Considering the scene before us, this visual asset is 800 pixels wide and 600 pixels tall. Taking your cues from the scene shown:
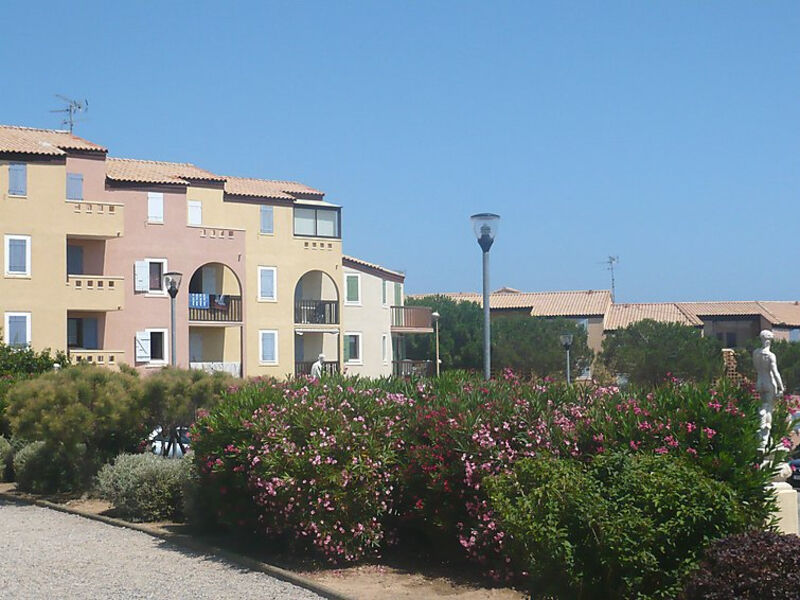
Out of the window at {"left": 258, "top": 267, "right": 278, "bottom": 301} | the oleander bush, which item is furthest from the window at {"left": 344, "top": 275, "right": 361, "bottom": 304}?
the oleander bush

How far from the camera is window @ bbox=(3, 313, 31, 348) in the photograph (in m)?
36.8

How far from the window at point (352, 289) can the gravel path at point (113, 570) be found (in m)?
38.8

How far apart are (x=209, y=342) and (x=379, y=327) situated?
36.5 feet

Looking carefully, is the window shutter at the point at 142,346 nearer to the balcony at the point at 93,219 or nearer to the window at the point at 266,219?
the balcony at the point at 93,219

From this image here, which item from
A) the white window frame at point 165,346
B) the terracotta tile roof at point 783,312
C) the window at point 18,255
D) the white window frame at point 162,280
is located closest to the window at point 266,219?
the white window frame at point 162,280

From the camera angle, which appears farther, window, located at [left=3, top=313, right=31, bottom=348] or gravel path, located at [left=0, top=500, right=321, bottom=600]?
window, located at [left=3, top=313, right=31, bottom=348]

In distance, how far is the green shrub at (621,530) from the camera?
7.94 meters

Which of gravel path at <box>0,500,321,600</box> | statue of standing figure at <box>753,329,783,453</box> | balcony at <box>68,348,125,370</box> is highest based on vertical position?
balcony at <box>68,348,125,370</box>

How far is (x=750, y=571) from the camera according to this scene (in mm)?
6684

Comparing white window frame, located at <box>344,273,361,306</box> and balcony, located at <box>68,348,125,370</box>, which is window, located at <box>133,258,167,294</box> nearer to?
balcony, located at <box>68,348,125,370</box>

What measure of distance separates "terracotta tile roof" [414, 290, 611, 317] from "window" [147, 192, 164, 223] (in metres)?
34.9

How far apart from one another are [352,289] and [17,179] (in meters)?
20.4

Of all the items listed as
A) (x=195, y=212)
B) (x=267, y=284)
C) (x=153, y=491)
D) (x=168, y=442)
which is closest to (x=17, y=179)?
(x=195, y=212)

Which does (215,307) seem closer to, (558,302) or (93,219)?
(93,219)
